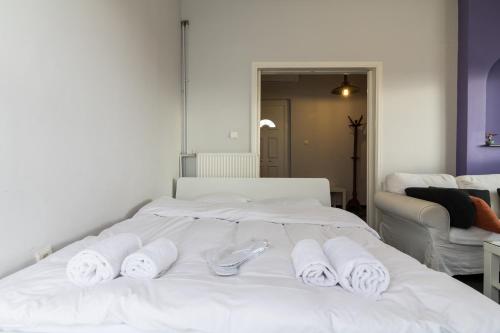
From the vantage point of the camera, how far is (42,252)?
135cm

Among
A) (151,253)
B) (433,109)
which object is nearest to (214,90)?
(433,109)

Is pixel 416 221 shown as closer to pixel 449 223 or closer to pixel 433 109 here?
pixel 449 223

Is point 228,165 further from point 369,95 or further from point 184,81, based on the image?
point 369,95

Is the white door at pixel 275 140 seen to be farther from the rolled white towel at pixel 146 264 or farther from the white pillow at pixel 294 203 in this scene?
the rolled white towel at pixel 146 264

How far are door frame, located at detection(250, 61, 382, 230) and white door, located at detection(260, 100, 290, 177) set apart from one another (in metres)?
2.44

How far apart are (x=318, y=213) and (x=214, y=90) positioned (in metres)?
2.03

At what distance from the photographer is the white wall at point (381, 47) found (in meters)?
3.48

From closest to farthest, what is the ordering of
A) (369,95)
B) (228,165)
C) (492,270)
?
(492,270) → (228,165) → (369,95)

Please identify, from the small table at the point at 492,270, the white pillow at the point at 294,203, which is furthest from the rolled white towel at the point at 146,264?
the small table at the point at 492,270

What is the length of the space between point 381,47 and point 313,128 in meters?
2.59

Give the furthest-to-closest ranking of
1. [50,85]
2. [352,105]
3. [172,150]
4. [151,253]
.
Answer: [352,105]
[172,150]
[50,85]
[151,253]

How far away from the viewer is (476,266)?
239 centimetres

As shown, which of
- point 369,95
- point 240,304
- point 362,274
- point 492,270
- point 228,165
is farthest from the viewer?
point 369,95

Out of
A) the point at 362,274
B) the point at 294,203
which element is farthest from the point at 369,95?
the point at 362,274
